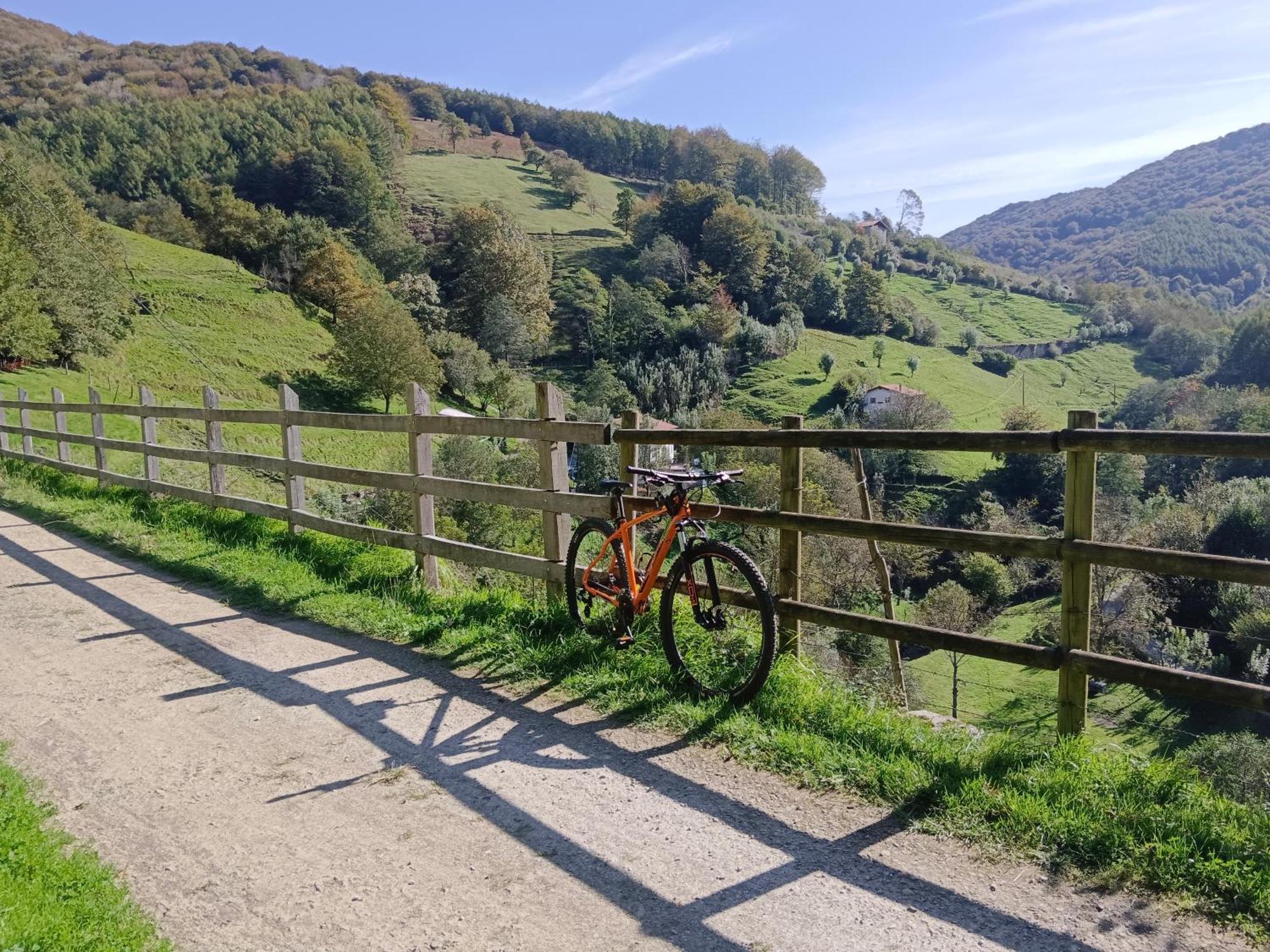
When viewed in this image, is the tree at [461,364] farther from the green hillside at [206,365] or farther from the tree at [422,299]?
the green hillside at [206,365]

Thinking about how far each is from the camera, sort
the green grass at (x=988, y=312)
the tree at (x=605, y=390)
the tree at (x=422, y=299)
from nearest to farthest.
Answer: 1. the tree at (x=605, y=390)
2. the tree at (x=422, y=299)
3. the green grass at (x=988, y=312)

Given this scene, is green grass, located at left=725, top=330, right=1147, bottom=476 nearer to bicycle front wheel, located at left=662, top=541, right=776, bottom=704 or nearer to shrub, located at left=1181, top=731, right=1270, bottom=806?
shrub, located at left=1181, top=731, right=1270, bottom=806

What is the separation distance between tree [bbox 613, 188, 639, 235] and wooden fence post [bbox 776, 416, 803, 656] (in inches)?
4936

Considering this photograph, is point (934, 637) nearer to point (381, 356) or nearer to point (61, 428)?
point (61, 428)

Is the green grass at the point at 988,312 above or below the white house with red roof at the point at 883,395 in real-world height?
above

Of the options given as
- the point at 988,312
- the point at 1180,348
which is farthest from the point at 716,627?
the point at 988,312

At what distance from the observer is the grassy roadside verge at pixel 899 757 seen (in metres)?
2.98

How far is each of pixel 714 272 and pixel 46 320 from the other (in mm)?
88984

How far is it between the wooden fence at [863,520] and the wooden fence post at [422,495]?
0.01 m

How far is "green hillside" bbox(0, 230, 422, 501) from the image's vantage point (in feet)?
100

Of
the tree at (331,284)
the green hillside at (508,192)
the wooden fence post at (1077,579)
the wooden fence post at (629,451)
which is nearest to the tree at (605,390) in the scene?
the tree at (331,284)

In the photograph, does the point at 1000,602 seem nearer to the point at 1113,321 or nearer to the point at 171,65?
the point at 1113,321

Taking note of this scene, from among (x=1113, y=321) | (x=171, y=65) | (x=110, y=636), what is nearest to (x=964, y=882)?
(x=110, y=636)

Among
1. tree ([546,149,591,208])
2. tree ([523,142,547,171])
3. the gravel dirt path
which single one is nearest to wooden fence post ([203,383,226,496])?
the gravel dirt path
